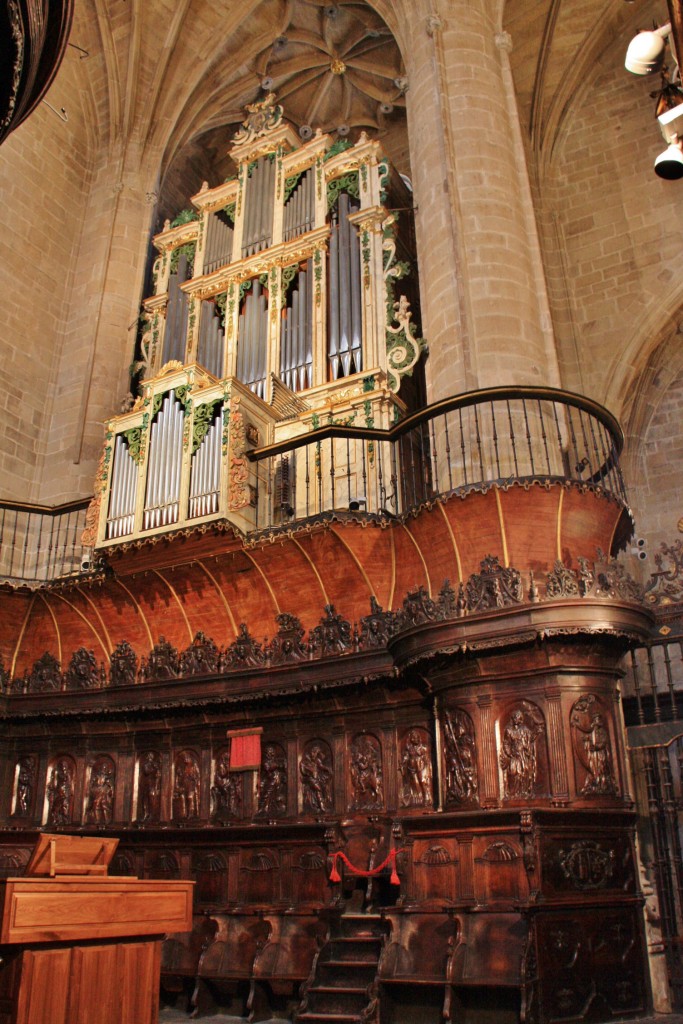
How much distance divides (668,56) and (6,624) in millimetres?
13511

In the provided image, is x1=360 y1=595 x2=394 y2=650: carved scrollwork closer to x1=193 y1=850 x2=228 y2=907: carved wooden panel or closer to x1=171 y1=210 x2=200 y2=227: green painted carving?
x1=193 y1=850 x2=228 y2=907: carved wooden panel

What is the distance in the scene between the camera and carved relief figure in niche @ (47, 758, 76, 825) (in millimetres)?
10688

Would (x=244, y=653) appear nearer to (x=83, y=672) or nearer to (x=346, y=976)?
(x=83, y=672)

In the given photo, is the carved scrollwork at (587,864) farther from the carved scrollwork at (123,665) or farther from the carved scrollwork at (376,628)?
the carved scrollwork at (123,665)

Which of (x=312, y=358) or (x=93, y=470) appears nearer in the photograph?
(x=312, y=358)

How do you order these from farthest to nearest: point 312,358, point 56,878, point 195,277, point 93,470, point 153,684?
point 195,277
point 93,470
point 312,358
point 153,684
point 56,878

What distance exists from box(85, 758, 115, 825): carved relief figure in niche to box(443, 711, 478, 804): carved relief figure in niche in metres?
4.62

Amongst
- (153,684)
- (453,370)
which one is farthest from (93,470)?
(453,370)

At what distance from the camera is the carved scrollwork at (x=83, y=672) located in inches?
431

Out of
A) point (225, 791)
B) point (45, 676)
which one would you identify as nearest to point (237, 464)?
point (225, 791)

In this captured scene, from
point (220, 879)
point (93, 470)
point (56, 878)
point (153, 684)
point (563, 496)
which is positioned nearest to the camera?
point (56, 878)

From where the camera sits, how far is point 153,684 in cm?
1028

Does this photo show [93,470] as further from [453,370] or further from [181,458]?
[453,370]

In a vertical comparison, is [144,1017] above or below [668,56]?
below
